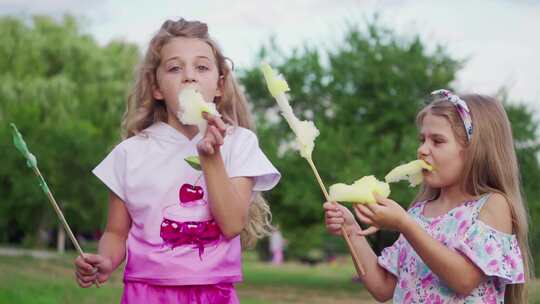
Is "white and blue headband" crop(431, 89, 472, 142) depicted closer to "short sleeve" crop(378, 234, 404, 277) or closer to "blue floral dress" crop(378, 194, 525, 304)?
"blue floral dress" crop(378, 194, 525, 304)

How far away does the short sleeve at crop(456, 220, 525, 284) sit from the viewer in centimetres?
347

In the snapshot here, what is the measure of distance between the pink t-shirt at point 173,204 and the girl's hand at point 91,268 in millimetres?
96

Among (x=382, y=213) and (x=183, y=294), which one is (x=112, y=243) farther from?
(x=382, y=213)

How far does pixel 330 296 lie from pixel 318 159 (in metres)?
2.58

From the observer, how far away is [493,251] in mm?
3490

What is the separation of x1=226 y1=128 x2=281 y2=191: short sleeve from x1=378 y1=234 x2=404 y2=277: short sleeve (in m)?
0.73

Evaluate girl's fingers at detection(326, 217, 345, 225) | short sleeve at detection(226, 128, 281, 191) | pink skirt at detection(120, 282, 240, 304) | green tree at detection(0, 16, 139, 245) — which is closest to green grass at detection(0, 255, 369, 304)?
pink skirt at detection(120, 282, 240, 304)

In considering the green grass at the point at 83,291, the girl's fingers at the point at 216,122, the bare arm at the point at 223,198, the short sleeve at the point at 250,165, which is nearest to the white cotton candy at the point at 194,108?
the girl's fingers at the point at 216,122

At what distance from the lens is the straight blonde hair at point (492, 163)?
3.66 metres

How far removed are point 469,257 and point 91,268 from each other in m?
1.51

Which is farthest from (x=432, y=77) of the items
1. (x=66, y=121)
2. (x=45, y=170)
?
(x=66, y=121)

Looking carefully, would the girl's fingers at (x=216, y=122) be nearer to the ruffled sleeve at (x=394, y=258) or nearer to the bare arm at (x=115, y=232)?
the bare arm at (x=115, y=232)

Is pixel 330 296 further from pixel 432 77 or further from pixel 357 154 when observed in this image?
pixel 432 77

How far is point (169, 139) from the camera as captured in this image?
3586 millimetres
